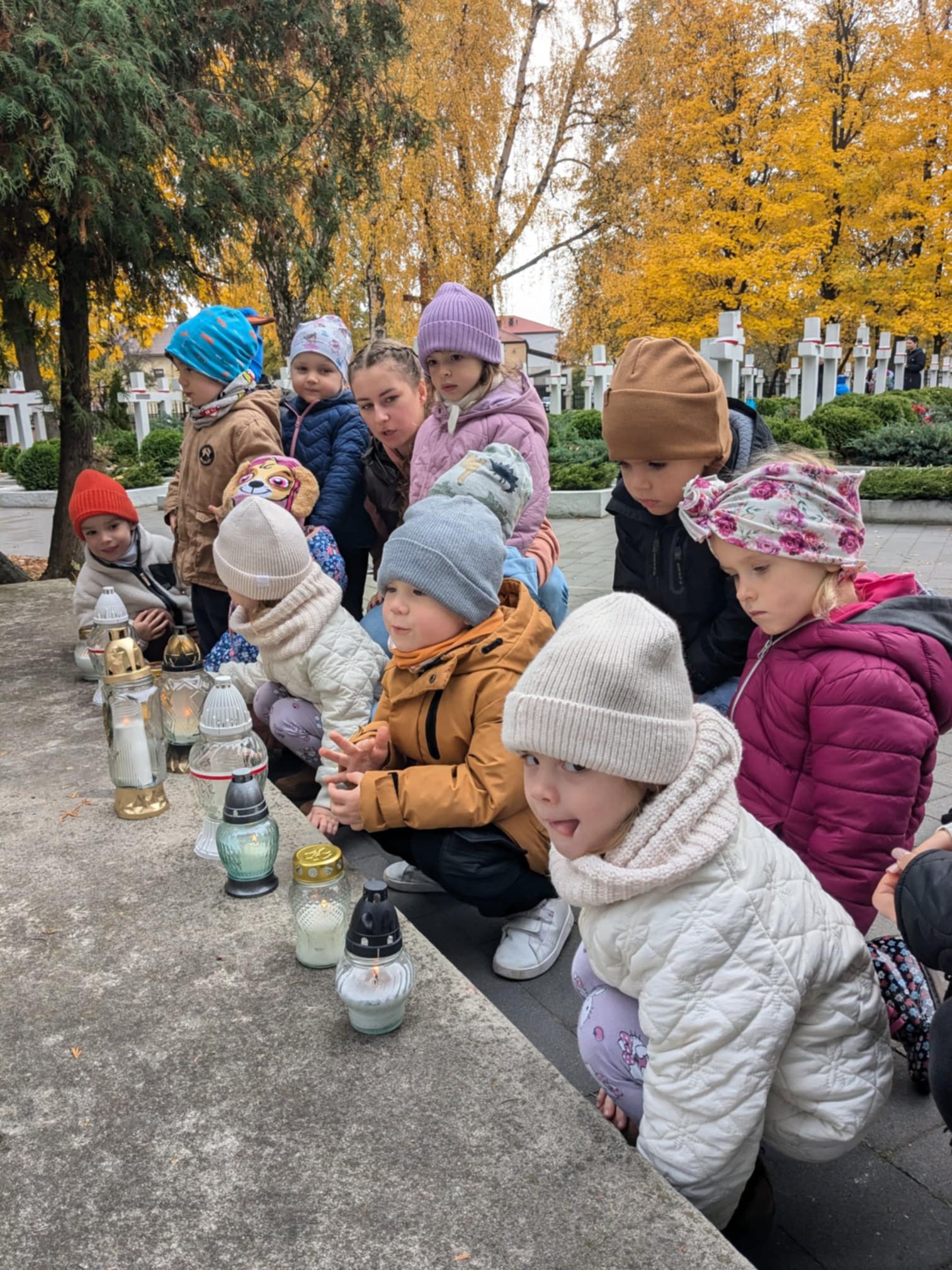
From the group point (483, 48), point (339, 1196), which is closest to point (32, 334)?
Result: point (339, 1196)

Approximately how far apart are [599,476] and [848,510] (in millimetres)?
10529

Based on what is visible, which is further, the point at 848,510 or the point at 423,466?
the point at 423,466

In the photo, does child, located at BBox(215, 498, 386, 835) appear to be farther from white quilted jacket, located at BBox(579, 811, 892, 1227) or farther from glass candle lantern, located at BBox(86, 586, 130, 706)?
white quilted jacket, located at BBox(579, 811, 892, 1227)

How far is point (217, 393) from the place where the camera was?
4246 millimetres

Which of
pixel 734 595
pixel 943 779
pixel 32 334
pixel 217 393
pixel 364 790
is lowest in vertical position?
pixel 943 779

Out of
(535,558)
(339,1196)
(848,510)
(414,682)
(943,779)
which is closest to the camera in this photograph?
(339,1196)

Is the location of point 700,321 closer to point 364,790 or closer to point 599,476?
point 599,476

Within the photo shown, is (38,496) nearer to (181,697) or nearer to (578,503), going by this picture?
(578,503)

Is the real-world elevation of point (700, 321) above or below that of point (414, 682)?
above

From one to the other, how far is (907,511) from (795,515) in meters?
9.23

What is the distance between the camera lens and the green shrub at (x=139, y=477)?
15.6 m

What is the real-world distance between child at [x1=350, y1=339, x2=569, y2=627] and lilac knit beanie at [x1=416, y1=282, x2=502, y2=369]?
1.13ft

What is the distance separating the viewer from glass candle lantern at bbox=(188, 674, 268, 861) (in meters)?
2.57

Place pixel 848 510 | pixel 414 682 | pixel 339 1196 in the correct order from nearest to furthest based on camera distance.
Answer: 1. pixel 339 1196
2. pixel 848 510
3. pixel 414 682
